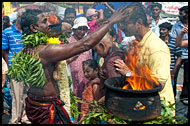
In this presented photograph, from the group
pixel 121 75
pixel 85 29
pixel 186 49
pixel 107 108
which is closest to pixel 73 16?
pixel 85 29

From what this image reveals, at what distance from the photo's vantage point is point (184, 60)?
601cm

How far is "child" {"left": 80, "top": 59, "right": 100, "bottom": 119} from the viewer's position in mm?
4189

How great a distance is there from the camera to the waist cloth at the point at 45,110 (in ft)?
11.3

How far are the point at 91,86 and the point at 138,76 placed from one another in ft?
4.18

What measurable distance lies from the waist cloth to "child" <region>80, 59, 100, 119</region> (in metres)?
0.81

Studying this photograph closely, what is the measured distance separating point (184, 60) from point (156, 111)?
3.53m

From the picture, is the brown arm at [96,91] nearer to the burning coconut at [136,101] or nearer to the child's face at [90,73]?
the child's face at [90,73]

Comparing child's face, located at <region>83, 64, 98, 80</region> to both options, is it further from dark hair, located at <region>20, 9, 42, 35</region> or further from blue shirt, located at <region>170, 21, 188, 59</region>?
blue shirt, located at <region>170, 21, 188, 59</region>

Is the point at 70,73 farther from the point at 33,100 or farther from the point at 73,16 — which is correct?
the point at 73,16

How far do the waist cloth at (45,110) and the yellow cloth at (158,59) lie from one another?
1.53 meters

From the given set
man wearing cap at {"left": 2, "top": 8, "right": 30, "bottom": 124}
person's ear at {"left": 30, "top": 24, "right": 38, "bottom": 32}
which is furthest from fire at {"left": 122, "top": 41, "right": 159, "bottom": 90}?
Answer: man wearing cap at {"left": 2, "top": 8, "right": 30, "bottom": 124}

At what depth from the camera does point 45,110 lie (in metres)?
3.44

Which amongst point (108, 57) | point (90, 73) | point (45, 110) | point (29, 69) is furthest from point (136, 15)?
point (45, 110)

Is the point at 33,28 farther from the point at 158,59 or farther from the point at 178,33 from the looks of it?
the point at 178,33
